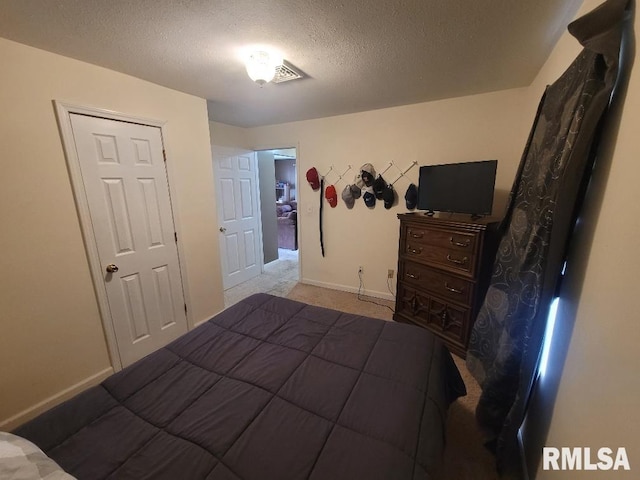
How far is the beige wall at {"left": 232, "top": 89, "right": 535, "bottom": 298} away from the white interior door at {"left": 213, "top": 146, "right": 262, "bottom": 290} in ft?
1.09

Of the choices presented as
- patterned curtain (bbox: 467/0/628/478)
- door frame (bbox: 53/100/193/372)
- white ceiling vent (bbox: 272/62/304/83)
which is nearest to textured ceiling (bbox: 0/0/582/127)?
white ceiling vent (bbox: 272/62/304/83)

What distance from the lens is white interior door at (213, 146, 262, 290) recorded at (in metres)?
3.49

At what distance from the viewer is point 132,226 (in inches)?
82.0

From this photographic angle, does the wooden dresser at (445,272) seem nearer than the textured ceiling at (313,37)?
No

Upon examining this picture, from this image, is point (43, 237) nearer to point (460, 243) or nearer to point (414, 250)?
point (414, 250)

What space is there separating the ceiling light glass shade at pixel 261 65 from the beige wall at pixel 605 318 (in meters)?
1.59

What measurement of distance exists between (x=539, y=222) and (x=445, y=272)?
1111 mm

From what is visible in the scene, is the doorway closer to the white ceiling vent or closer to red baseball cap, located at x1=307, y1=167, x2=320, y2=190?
red baseball cap, located at x1=307, y1=167, x2=320, y2=190

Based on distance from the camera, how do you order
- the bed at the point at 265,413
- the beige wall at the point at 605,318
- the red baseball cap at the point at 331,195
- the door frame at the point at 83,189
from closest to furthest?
the beige wall at the point at 605,318 → the bed at the point at 265,413 → the door frame at the point at 83,189 → the red baseball cap at the point at 331,195

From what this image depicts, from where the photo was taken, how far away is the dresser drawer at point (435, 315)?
7.14 feet

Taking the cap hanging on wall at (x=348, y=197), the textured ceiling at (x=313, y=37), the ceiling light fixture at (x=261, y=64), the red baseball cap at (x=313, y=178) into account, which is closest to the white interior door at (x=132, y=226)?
the textured ceiling at (x=313, y=37)

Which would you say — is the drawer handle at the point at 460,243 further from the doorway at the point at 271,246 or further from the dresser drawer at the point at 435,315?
the doorway at the point at 271,246

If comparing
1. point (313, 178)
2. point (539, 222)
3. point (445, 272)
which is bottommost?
point (445, 272)

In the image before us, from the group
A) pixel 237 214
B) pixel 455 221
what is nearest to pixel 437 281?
pixel 455 221
